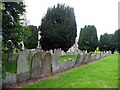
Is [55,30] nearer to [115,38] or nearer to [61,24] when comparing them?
[61,24]

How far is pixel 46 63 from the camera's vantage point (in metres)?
14.0

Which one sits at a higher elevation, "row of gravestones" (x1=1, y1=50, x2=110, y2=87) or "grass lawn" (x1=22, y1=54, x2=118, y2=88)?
"row of gravestones" (x1=1, y1=50, x2=110, y2=87)

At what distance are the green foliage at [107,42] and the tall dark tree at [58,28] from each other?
140ft

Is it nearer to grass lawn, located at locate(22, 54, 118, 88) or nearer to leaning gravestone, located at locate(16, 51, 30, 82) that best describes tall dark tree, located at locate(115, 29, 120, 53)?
grass lawn, located at locate(22, 54, 118, 88)

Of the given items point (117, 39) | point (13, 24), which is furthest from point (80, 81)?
point (117, 39)

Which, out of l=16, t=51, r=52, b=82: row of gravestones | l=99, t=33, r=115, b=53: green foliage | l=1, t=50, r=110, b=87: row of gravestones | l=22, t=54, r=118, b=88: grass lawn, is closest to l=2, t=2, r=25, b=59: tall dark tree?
l=1, t=50, r=110, b=87: row of gravestones

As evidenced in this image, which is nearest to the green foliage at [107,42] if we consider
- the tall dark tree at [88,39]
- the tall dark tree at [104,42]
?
the tall dark tree at [104,42]

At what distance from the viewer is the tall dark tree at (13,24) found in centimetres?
1680

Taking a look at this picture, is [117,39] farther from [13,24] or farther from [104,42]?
[13,24]

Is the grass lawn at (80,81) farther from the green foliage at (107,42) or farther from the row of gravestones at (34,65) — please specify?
the green foliage at (107,42)

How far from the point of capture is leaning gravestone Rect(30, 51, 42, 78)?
12211 mm

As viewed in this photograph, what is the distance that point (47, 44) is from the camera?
42844mm

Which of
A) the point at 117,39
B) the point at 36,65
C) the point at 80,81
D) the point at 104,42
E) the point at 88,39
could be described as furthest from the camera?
the point at 104,42

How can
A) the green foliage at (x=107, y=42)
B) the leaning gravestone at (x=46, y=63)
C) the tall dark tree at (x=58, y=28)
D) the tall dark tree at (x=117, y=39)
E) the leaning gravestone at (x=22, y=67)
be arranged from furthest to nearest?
the green foliage at (x=107, y=42)
the tall dark tree at (x=117, y=39)
the tall dark tree at (x=58, y=28)
the leaning gravestone at (x=46, y=63)
the leaning gravestone at (x=22, y=67)
